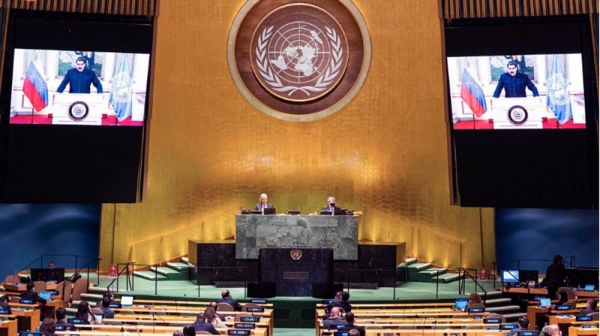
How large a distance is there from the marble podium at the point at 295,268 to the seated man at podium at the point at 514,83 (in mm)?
4919

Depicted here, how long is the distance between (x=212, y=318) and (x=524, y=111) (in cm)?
892

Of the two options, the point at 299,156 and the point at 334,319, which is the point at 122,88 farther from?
the point at 334,319

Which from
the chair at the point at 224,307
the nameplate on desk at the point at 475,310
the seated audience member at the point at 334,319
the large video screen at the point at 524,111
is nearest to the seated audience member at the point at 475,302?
the nameplate on desk at the point at 475,310

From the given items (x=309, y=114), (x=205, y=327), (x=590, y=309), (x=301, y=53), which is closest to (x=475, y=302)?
(x=590, y=309)

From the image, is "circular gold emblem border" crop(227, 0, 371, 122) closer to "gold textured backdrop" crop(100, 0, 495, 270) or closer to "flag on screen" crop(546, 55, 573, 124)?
"gold textured backdrop" crop(100, 0, 495, 270)

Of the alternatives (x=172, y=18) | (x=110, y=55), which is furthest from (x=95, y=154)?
(x=172, y=18)

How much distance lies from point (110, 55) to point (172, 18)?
215cm

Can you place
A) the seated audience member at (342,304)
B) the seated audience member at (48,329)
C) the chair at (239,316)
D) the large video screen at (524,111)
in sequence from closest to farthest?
the seated audience member at (48,329), the chair at (239,316), the seated audience member at (342,304), the large video screen at (524,111)

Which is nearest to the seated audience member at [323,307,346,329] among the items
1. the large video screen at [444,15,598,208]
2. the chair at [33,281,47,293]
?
the chair at [33,281,47,293]

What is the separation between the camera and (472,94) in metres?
16.5

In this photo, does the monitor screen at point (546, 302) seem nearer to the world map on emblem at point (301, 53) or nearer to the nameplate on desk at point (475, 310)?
the nameplate on desk at point (475, 310)

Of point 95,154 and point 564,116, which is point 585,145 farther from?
point 95,154

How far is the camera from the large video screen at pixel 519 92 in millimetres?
16172

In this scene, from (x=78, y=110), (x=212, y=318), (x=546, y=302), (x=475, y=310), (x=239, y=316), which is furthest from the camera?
(x=78, y=110)
